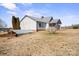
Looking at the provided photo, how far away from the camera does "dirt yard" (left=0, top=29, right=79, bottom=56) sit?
2137mm

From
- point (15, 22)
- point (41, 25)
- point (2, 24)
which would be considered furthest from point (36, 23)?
point (2, 24)

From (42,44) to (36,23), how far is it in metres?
0.25

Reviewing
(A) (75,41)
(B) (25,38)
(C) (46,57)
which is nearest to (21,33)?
(B) (25,38)

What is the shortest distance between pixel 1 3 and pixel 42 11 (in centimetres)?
46

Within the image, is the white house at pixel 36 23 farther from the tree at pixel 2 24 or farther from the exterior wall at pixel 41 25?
the tree at pixel 2 24

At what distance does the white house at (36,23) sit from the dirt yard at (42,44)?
0.22 ft

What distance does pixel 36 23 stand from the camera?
2215 mm

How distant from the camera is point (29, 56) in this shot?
2152mm

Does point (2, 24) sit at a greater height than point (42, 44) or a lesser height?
greater

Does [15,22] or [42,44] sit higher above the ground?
[15,22]

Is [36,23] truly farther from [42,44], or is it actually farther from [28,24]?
[42,44]

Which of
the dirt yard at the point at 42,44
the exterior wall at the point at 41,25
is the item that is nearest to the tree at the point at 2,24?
the dirt yard at the point at 42,44

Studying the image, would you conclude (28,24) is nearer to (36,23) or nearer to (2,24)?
(36,23)

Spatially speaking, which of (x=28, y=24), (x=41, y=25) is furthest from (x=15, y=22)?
(x=41, y=25)
